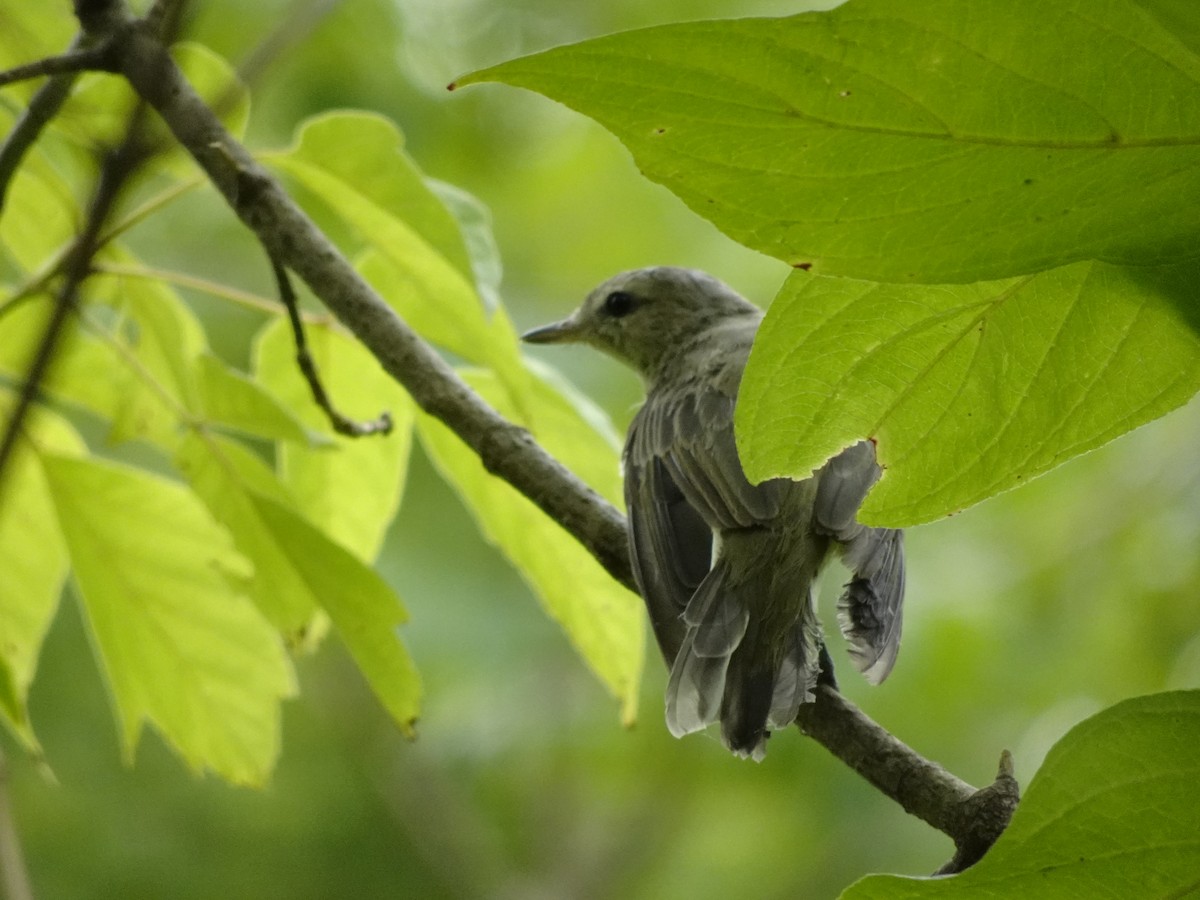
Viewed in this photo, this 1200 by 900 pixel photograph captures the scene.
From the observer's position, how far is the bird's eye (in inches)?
194

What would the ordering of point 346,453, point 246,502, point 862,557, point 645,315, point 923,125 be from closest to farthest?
point 923,125
point 246,502
point 346,453
point 862,557
point 645,315

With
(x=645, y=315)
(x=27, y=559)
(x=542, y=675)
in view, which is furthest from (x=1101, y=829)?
(x=542, y=675)

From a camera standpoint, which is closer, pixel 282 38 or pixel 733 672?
pixel 282 38

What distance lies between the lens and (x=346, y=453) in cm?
273

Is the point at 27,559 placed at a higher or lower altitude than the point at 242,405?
lower

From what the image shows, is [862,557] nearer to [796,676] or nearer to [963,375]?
[796,676]

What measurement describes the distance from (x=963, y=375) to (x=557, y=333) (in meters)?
3.63

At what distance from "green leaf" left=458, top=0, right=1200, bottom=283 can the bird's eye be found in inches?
149

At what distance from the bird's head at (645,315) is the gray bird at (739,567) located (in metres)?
1.13

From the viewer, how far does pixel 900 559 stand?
307 centimetres

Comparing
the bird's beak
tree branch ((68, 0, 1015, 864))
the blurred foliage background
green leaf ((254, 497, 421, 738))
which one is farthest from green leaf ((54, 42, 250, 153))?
the blurred foliage background

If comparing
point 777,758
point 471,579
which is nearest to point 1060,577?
point 777,758

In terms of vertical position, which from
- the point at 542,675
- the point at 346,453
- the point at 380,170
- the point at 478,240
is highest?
the point at 380,170

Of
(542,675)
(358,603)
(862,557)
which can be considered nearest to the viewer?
(358,603)
